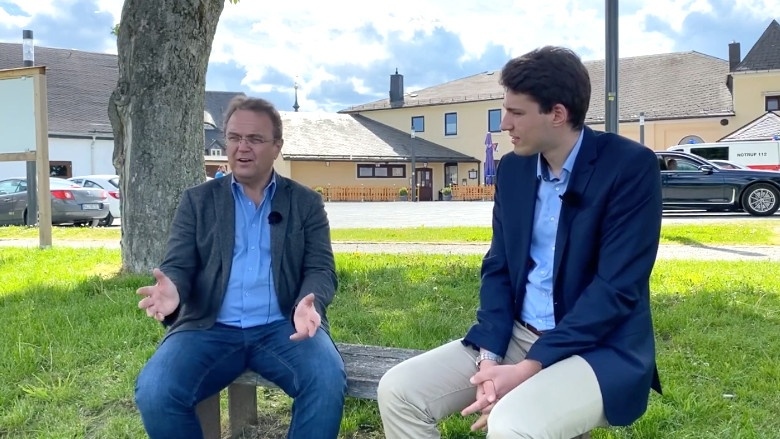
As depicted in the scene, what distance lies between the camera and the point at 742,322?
16.5ft

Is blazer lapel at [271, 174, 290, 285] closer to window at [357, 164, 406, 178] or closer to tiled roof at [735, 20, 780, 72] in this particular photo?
tiled roof at [735, 20, 780, 72]

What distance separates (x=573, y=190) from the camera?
8.46ft

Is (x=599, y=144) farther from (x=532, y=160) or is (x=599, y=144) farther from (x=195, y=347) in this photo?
(x=195, y=347)

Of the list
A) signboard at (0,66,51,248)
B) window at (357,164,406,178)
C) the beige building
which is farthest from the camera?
window at (357,164,406,178)

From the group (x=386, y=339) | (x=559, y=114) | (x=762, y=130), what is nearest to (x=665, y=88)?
(x=762, y=130)

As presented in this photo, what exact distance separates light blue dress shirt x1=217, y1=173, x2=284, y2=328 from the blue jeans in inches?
2.3

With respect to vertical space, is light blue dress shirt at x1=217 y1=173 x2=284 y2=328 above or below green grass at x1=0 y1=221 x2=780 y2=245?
above

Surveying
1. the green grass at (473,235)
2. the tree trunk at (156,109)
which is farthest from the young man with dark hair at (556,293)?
the green grass at (473,235)

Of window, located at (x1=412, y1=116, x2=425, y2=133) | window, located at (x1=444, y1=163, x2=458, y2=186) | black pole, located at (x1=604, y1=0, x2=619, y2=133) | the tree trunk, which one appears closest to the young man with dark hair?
the tree trunk

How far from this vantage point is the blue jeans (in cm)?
281

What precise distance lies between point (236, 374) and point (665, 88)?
43.5 m

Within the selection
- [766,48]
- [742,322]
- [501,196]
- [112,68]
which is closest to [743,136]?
[766,48]

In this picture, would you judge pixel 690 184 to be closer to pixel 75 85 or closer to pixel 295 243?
pixel 295 243

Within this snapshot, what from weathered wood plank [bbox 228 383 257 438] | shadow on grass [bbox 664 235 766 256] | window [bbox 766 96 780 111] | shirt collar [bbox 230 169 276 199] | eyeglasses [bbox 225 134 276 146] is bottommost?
weathered wood plank [bbox 228 383 257 438]
